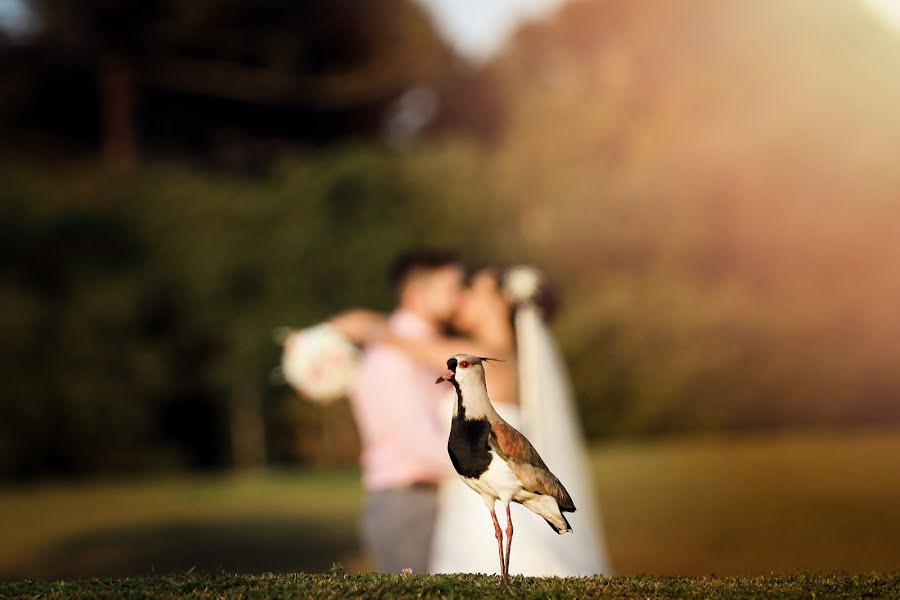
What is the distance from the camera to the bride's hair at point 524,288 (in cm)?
449

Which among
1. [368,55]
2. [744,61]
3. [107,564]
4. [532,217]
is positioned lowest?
[107,564]

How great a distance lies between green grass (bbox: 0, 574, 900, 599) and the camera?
237 centimetres

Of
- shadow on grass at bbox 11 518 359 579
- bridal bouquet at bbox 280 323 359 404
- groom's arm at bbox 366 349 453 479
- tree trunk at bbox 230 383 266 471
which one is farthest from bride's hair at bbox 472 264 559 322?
tree trunk at bbox 230 383 266 471

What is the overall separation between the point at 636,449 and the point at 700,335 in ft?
7.31

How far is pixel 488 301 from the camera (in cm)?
467

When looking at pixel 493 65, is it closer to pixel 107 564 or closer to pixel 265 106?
pixel 265 106

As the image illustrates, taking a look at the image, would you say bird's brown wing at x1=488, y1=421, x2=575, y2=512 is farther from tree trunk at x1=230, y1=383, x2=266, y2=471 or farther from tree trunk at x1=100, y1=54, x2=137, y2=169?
tree trunk at x1=100, y1=54, x2=137, y2=169

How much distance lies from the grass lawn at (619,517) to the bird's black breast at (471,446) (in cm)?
Answer: 735

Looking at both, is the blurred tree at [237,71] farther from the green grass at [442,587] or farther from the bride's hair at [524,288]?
the green grass at [442,587]

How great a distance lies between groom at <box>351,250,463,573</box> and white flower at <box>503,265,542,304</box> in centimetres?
19

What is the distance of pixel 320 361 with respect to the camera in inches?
163

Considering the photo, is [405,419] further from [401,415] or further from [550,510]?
[550,510]

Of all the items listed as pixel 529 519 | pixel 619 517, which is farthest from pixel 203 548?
pixel 529 519

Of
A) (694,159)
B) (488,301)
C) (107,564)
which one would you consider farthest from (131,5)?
(488,301)
